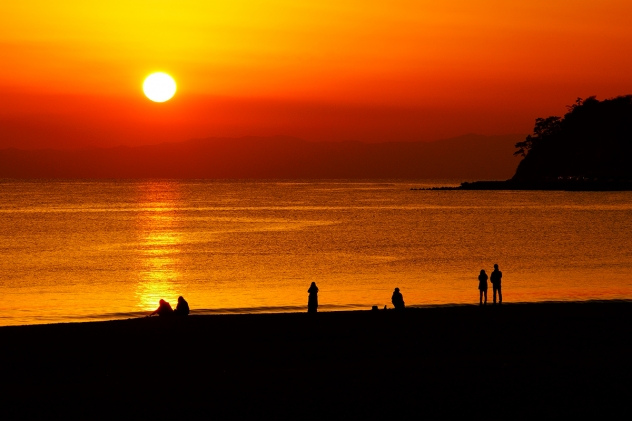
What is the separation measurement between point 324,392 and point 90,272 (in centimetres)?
4198

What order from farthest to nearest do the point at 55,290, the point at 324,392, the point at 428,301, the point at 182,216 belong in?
the point at 182,216, the point at 55,290, the point at 428,301, the point at 324,392

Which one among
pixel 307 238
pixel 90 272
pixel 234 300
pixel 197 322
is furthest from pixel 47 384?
pixel 307 238

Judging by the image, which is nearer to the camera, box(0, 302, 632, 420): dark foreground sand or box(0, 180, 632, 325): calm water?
box(0, 302, 632, 420): dark foreground sand

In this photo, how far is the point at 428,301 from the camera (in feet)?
126

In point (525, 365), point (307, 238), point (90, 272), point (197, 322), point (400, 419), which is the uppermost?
point (307, 238)

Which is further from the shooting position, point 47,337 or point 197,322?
point 197,322

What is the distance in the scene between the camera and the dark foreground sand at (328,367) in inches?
532

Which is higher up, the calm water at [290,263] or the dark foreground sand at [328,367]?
the calm water at [290,263]

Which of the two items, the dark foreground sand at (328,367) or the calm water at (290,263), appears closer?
the dark foreground sand at (328,367)

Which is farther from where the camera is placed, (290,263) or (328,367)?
(290,263)

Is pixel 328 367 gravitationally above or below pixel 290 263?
below

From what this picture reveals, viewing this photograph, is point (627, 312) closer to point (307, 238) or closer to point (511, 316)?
point (511, 316)

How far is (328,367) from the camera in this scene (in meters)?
17.2

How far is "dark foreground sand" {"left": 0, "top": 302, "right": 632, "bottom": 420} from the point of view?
44.3ft
